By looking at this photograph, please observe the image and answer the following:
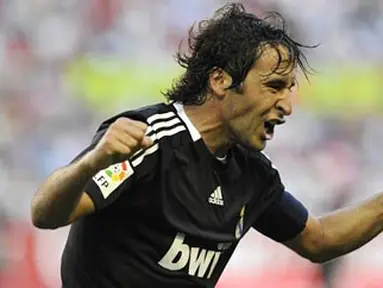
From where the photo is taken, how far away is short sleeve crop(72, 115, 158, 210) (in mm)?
1613

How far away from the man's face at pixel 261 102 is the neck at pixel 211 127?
15 mm

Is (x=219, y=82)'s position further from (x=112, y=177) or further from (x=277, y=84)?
(x=112, y=177)

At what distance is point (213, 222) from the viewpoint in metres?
1.80

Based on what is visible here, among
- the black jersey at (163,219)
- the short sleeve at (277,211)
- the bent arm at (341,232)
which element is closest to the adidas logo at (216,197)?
the black jersey at (163,219)

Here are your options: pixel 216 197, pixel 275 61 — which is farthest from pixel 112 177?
pixel 275 61

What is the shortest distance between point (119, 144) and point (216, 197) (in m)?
0.42

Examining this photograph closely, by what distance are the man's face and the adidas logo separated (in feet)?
0.30

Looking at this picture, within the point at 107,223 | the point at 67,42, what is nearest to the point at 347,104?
the point at 67,42

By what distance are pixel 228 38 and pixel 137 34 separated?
1.72 metres

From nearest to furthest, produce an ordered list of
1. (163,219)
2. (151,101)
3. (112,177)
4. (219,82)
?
(112,177)
(163,219)
(219,82)
(151,101)

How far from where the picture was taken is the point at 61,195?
1513mm

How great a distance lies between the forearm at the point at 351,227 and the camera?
2.00 metres

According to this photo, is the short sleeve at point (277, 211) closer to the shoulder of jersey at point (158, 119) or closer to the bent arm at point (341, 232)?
the bent arm at point (341, 232)

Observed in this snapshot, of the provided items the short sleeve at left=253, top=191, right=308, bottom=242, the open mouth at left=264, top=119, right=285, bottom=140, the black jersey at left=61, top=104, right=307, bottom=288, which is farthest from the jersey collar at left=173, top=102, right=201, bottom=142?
the short sleeve at left=253, top=191, right=308, bottom=242
